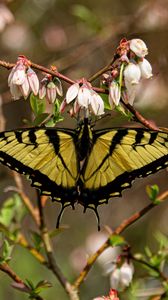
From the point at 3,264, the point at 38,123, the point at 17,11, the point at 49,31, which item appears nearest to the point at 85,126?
the point at 38,123

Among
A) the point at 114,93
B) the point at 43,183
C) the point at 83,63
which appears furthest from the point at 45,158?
the point at 83,63

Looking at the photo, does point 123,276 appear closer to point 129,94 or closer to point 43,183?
point 43,183

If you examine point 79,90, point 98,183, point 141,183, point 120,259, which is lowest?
point 141,183

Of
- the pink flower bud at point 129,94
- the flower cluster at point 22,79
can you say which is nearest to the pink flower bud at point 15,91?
the flower cluster at point 22,79

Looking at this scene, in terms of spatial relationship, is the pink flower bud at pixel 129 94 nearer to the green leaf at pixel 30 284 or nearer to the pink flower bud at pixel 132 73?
the pink flower bud at pixel 132 73

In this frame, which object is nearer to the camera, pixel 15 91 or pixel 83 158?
pixel 15 91

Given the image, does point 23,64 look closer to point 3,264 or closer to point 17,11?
point 3,264
